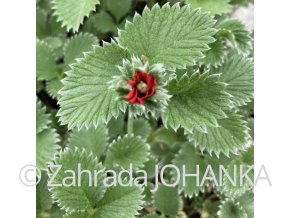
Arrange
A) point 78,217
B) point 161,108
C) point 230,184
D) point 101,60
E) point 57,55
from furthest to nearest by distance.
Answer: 1. point 57,55
2. point 230,184
3. point 78,217
4. point 101,60
5. point 161,108

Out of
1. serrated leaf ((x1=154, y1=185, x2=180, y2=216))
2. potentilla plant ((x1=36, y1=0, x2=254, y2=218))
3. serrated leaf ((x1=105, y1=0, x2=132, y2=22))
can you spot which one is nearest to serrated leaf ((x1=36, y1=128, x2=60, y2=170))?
potentilla plant ((x1=36, y1=0, x2=254, y2=218))

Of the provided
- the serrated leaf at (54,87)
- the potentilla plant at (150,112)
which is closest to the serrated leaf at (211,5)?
the potentilla plant at (150,112)

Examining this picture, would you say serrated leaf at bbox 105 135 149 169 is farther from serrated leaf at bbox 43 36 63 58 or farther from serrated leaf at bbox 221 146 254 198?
serrated leaf at bbox 43 36 63 58

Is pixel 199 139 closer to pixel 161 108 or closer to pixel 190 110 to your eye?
pixel 190 110

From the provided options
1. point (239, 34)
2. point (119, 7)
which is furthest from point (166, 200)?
point (119, 7)

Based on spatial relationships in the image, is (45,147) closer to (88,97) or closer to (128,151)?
(128,151)

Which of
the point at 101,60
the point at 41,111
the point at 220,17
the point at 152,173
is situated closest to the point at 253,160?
the point at 152,173
